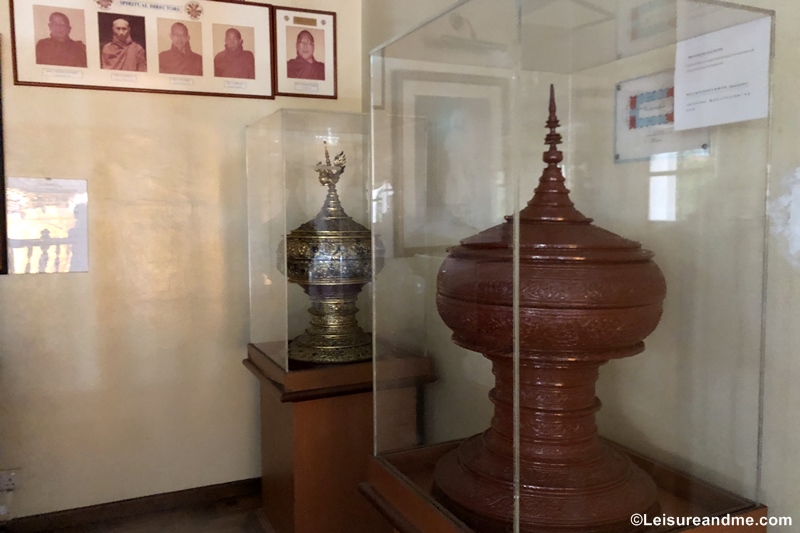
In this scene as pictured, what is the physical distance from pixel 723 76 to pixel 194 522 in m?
2.01

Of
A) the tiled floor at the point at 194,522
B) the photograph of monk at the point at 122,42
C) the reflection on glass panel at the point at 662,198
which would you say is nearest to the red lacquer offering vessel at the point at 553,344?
the reflection on glass panel at the point at 662,198

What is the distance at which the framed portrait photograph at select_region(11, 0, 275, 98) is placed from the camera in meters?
1.98

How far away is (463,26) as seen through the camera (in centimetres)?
126

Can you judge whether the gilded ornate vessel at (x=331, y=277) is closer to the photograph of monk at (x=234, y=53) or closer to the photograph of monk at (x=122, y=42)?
the photograph of monk at (x=234, y=53)

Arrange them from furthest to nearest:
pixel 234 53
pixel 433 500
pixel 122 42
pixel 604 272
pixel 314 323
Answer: pixel 234 53, pixel 122 42, pixel 314 323, pixel 433 500, pixel 604 272

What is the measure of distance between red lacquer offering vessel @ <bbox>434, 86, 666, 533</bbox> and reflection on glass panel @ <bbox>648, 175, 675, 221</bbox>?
0.16m

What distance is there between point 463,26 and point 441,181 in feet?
1.33

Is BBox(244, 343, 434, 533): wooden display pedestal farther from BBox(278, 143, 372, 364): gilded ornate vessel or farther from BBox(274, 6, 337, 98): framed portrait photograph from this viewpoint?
BBox(274, 6, 337, 98): framed portrait photograph

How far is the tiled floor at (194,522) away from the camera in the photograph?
208cm

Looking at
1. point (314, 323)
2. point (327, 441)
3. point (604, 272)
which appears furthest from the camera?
point (314, 323)

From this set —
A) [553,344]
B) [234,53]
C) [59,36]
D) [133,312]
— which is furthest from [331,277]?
[59,36]

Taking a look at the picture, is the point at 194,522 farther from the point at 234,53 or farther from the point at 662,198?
the point at 662,198

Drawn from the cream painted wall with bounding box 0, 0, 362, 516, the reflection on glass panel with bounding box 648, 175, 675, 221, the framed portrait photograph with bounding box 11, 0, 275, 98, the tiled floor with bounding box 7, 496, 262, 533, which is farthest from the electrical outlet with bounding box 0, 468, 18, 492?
the reflection on glass panel with bounding box 648, 175, 675, 221

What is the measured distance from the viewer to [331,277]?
187cm
